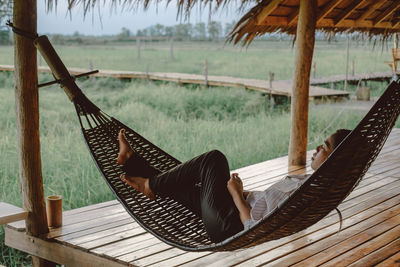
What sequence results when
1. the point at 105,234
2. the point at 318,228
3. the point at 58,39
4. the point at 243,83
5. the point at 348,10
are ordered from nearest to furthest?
1. the point at 105,234
2. the point at 318,228
3. the point at 348,10
4. the point at 243,83
5. the point at 58,39

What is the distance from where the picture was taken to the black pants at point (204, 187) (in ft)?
6.29

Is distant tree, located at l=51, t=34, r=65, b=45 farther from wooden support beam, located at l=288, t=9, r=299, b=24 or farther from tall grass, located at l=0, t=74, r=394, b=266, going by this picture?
wooden support beam, located at l=288, t=9, r=299, b=24

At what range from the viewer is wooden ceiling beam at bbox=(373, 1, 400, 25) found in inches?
198

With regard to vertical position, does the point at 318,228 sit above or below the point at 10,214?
below

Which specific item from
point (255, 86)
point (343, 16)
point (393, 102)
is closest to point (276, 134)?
point (343, 16)

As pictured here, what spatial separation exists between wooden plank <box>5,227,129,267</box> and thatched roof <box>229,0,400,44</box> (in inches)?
98.5

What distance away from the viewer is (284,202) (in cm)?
158

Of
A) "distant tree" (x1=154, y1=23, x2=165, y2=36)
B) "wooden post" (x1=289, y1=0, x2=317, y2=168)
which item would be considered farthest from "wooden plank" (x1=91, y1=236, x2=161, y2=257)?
"distant tree" (x1=154, y1=23, x2=165, y2=36)

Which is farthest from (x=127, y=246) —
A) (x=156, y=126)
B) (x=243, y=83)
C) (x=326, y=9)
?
(x=243, y=83)

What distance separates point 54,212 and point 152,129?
4.56 metres

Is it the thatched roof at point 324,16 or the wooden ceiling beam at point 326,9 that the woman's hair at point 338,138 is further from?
the wooden ceiling beam at point 326,9

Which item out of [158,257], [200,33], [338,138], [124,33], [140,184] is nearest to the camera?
[338,138]

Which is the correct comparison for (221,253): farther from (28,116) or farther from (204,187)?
(28,116)

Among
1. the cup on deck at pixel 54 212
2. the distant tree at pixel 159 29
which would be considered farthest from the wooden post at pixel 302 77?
the distant tree at pixel 159 29
